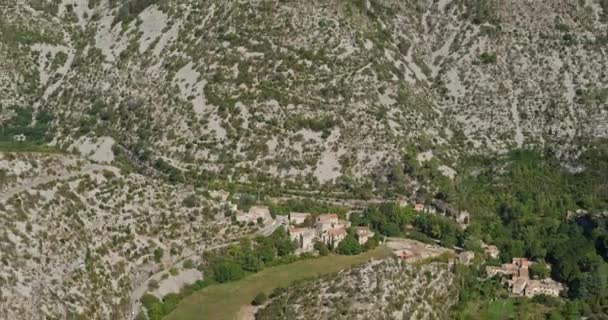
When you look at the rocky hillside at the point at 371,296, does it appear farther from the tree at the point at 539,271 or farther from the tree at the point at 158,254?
the tree at the point at 539,271

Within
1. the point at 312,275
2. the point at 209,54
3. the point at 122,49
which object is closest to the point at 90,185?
the point at 312,275

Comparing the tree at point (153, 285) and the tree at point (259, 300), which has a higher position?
the tree at point (153, 285)

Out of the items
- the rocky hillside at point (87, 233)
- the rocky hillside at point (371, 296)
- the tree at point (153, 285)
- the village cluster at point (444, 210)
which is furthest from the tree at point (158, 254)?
the village cluster at point (444, 210)

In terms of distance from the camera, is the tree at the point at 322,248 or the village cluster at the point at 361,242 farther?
the village cluster at the point at 361,242

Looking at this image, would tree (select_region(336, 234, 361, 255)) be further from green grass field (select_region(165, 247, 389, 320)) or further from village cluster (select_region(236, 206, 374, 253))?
green grass field (select_region(165, 247, 389, 320))

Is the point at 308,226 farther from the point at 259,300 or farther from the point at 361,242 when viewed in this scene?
the point at 259,300
